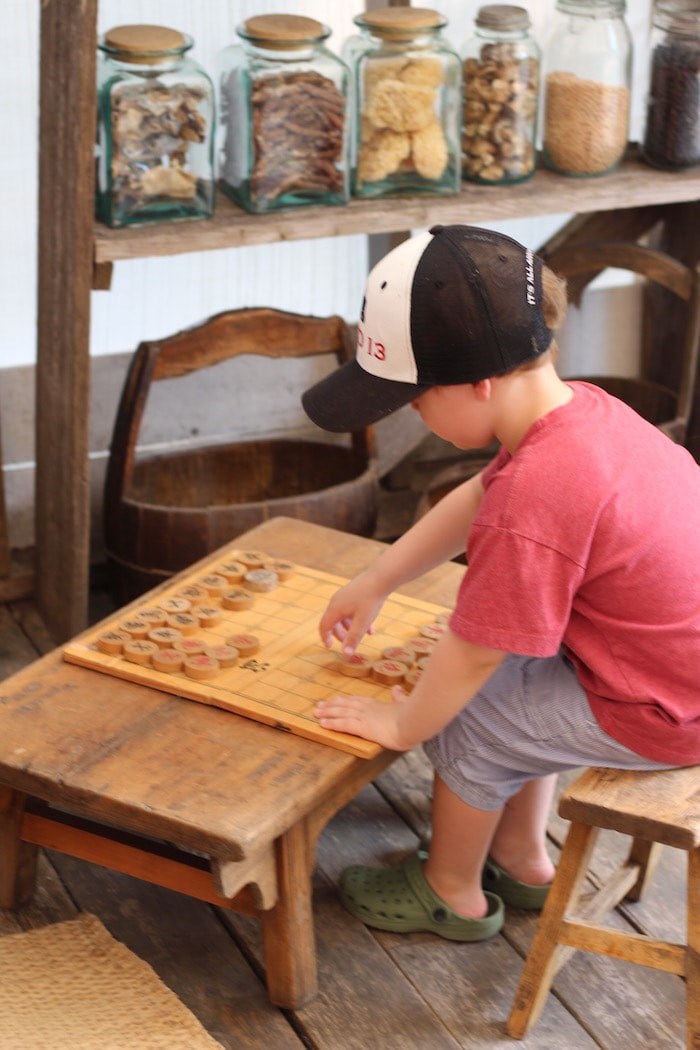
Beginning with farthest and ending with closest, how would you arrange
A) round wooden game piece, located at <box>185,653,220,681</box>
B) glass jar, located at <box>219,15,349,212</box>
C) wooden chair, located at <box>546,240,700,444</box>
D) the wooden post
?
wooden chair, located at <box>546,240,700,444</box>
glass jar, located at <box>219,15,349,212</box>
the wooden post
round wooden game piece, located at <box>185,653,220,681</box>

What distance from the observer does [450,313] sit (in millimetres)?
1540

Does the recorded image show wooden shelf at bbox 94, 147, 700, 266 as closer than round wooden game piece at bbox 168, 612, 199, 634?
No

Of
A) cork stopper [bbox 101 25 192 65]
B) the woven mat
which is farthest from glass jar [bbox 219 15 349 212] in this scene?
the woven mat

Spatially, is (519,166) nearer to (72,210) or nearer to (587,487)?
(72,210)

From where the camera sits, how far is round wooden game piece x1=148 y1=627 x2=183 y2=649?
1.89m

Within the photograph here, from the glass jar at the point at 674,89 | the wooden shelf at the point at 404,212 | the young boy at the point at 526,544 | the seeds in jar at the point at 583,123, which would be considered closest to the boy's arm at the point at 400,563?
the young boy at the point at 526,544

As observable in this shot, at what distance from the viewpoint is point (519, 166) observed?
2543 mm

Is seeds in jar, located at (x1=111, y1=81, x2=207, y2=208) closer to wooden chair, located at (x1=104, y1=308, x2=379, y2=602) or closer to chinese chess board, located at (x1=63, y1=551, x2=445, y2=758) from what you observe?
wooden chair, located at (x1=104, y1=308, x2=379, y2=602)

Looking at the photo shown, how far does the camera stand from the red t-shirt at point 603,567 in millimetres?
1561

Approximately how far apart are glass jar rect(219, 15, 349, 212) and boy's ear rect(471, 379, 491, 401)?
2.98ft

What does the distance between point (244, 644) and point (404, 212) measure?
0.91 meters

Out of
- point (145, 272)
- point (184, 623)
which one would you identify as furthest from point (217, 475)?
point (184, 623)

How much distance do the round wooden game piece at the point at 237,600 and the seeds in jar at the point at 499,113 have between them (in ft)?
3.09

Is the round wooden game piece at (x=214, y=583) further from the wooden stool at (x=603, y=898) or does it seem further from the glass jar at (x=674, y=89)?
the glass jar at (x=674, y=89)
